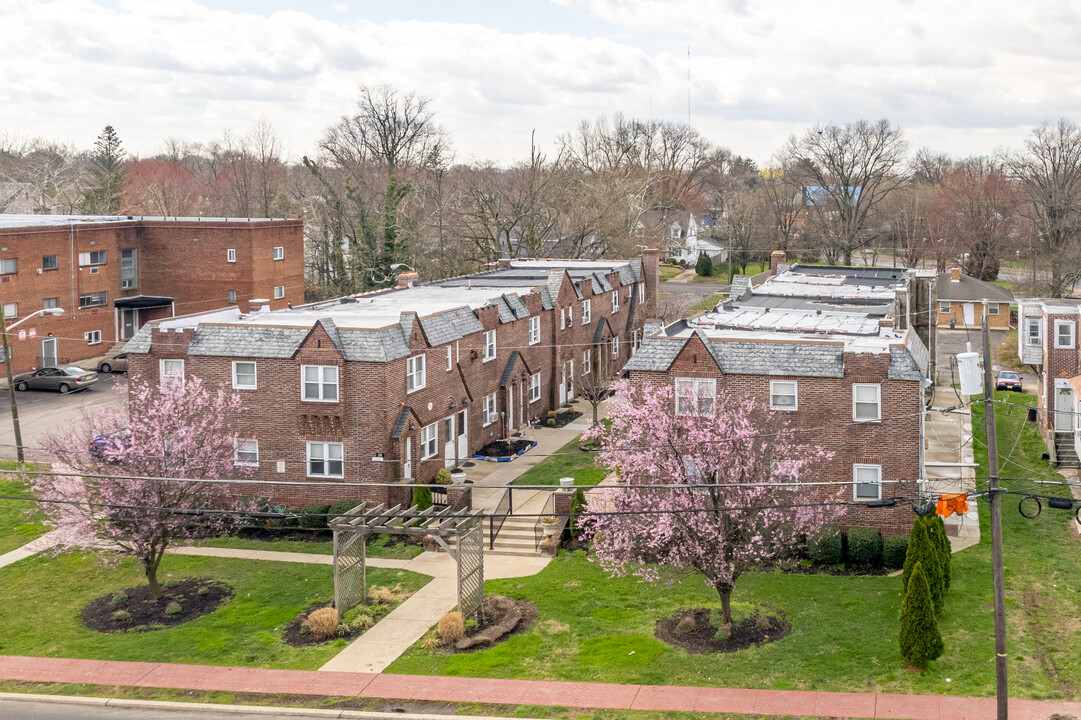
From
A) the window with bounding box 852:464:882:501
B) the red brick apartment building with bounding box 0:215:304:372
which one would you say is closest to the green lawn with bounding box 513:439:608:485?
the window with bounding box 852:464:882:501

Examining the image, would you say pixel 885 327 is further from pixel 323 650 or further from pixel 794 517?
pixel 323 650

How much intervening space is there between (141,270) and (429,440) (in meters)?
39.9

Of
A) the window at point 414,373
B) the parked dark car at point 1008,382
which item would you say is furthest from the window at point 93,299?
the parked dark car at point 1008,382

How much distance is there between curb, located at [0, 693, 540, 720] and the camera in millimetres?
23125

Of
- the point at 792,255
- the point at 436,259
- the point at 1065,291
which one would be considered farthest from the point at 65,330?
the point at 792,255

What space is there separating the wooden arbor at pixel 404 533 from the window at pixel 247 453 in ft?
29.3

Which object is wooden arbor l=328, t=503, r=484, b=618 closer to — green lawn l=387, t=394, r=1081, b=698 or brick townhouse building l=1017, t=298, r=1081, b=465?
green lawn l=387, t=394, r=1081, b=698

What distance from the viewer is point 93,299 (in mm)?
66312

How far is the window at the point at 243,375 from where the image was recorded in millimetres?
36812

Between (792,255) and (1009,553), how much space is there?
87.4 m

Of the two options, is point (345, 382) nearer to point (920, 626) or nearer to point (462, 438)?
point (462, 438)

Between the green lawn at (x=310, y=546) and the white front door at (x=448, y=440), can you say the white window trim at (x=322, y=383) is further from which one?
the white front door at (x=448, y=440)

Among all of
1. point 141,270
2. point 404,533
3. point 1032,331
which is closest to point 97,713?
point 404,533

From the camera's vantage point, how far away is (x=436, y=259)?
264 feet
